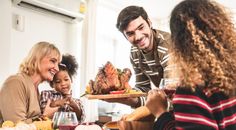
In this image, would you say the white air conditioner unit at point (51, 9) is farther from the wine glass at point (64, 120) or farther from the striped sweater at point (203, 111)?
the striped sweater at point (203, 111)

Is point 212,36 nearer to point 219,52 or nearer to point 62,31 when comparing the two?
point 219,52

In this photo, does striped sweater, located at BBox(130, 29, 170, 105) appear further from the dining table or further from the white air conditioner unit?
the white air conditioner unit

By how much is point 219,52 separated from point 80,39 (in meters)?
2.79

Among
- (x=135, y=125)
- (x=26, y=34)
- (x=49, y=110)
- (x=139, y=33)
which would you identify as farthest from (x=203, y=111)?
(x=26, y=34)

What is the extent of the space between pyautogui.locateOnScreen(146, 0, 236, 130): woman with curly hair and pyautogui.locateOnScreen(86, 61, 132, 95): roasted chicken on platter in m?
0.43

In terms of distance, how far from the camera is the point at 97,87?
50.6 inches

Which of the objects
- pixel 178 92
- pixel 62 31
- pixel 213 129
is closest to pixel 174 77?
pixel 178 92

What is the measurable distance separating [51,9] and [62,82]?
3.62 feet

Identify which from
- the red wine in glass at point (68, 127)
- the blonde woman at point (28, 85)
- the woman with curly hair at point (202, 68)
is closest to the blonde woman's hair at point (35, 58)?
the blonde woman at point (28, 85)

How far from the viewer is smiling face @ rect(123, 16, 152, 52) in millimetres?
1485

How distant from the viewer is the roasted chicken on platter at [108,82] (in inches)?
50.7

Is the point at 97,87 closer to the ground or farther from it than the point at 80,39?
closer to the ground

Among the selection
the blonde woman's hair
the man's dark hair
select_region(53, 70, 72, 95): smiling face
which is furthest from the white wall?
the man's dark hair

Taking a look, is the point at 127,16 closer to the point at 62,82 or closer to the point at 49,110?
the point at 49,110
